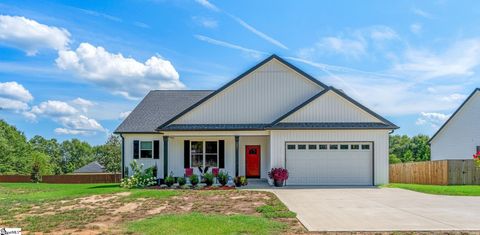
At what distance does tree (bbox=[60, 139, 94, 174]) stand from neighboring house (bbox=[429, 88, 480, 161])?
72.0 m

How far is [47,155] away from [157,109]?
57.1m

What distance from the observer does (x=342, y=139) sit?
73.3 feet

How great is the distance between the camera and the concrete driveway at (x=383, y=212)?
10008 millimetres

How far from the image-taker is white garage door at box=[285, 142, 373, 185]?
73.5 feet

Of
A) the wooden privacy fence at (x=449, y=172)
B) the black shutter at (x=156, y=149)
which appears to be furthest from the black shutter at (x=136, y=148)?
the wooden privacy fence at (x=449, y=172)

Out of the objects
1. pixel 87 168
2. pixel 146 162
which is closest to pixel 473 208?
pixel 146 162

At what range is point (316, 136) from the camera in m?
22.3

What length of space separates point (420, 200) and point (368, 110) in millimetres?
7836

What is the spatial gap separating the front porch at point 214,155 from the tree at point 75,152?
69.2m

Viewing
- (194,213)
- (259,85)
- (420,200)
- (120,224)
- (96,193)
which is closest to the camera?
(120,224)

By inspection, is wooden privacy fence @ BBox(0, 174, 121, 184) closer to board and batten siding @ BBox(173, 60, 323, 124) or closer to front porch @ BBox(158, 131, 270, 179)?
front porch @ BBox(158, 131, 270, 179)

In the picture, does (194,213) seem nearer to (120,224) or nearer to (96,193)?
(120,224)

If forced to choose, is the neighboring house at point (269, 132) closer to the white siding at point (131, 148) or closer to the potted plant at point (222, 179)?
the white siding at point (131, 148)

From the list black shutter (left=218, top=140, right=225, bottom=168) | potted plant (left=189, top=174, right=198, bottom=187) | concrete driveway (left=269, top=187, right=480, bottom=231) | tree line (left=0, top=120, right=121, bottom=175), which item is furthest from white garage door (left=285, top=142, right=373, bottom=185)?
tree line (left=0, top=120, right=121, bottom=175)
